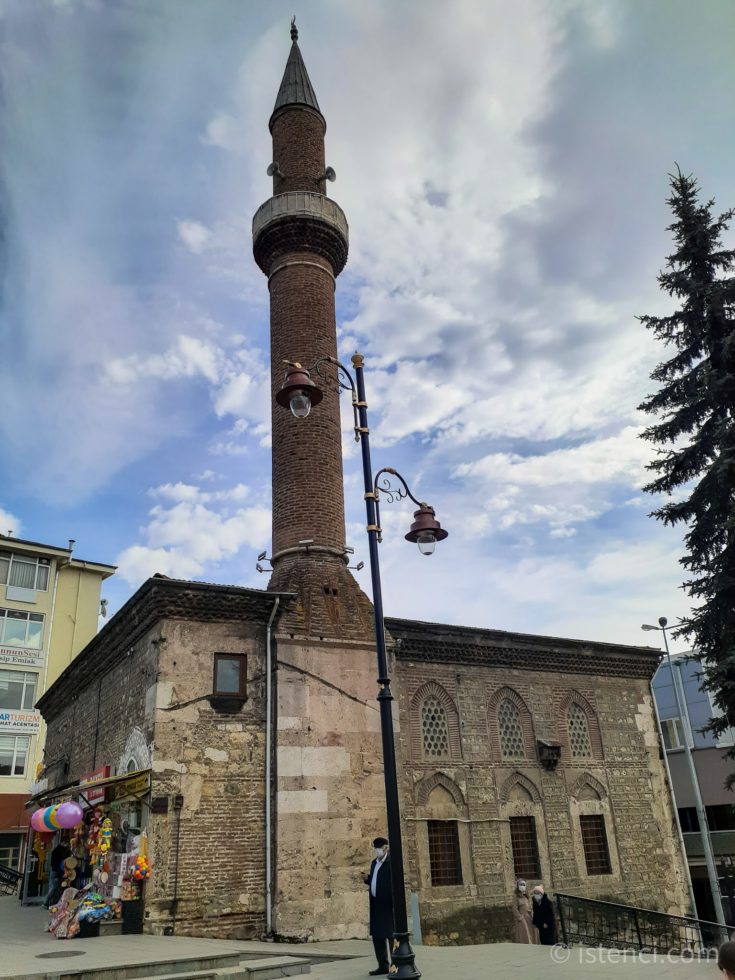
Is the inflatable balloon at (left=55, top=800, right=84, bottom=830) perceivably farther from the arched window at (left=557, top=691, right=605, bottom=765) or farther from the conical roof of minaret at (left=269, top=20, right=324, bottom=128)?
the conical roof of minaret at (left=269, top=20, right=324, bottom=128)

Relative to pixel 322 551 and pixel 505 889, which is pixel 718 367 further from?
pixel 505 889

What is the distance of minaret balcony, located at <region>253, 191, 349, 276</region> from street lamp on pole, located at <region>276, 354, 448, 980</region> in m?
8.78

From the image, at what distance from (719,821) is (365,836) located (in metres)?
18.2

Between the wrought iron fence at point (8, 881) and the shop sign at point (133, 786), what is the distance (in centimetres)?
1506

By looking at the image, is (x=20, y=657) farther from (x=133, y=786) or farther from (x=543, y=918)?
(x=543, y=918)

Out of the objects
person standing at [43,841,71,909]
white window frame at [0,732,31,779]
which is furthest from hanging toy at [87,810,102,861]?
white window frame at [0,732,31,779]

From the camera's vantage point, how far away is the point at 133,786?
12.1 metres

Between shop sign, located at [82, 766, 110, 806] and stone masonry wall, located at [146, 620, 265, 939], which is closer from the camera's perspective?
stone masonry wall, located at [146, 620, 265, 939]

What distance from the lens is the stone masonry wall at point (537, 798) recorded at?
1431cm

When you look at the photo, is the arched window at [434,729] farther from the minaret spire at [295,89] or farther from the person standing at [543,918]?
the minaret spire at [295,89]

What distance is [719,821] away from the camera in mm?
25516

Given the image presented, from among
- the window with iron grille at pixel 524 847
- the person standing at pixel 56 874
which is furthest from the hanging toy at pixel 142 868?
the window with iron grille at pixel 524 847

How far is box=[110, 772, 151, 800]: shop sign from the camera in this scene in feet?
38.3

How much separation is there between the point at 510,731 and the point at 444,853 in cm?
306
